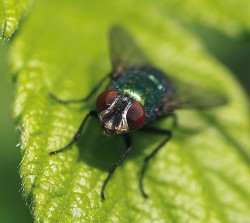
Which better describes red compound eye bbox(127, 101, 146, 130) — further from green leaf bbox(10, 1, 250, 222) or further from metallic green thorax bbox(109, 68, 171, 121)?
green leaf bbox(10, 1, 250, 222)

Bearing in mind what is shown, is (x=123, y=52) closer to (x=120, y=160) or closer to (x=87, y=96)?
(x=87, y=96)

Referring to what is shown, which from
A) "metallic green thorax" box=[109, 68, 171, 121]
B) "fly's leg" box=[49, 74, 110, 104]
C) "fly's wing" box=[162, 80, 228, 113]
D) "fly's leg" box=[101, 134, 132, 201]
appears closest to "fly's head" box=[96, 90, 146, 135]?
"metallic green thorax" box=[109, 68, 171, 121]

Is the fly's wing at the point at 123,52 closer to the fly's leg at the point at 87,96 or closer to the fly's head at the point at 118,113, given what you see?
the fly's leg at the point at 87,96

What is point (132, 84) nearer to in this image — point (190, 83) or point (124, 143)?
point (124, 143)

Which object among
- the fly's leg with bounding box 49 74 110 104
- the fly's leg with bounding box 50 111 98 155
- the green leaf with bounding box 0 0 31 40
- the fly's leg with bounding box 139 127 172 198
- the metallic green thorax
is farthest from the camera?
the fly's leg with bounding box 49 74 110 104

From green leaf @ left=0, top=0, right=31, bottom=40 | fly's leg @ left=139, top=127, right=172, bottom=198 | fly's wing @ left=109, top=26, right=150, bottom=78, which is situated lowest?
fly's leg @ left=139, top=127, right=172, bottom=198

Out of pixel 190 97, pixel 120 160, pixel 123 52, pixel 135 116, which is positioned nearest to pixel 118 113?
pixel 135 116

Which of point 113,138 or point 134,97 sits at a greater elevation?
point 134,97
